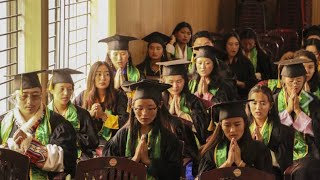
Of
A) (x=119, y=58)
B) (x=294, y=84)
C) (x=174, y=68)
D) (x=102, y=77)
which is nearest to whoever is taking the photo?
(x=102, y=77)

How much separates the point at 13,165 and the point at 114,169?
0.71 metres

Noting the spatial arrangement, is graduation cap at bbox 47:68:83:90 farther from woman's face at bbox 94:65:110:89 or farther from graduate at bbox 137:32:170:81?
graduate at bbox 137:32:170:81

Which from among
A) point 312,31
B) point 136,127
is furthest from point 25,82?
point 312,31

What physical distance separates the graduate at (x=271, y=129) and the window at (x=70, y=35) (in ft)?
7.79

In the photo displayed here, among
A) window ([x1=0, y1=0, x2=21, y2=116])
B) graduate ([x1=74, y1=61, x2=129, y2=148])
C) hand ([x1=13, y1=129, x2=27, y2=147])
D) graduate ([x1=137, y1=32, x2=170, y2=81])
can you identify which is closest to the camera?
hand ([x1=13, y1=129, x2=27, y2=147])

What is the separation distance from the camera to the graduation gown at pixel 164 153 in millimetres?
7672

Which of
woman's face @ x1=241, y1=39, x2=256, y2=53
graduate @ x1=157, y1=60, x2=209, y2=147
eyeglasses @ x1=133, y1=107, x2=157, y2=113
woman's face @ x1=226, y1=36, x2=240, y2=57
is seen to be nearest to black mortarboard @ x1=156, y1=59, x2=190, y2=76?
graduate @ x1=157, y1=60, x2=209, y2=147

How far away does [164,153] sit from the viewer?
775cm

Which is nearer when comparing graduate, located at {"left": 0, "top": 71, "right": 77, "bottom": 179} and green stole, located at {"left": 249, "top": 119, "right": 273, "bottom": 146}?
graduate, located at {"left": 0, "top": 71, "right": 77, "bottom": 179}

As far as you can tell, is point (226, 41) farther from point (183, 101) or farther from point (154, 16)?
point (183, 101)

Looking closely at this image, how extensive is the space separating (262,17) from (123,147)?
341 inches

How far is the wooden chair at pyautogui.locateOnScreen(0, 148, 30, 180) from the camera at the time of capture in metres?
6.68

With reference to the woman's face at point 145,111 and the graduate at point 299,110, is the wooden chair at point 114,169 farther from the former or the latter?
the graduate at point 299,110

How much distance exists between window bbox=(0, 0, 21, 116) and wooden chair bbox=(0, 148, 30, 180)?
2.05 metres
